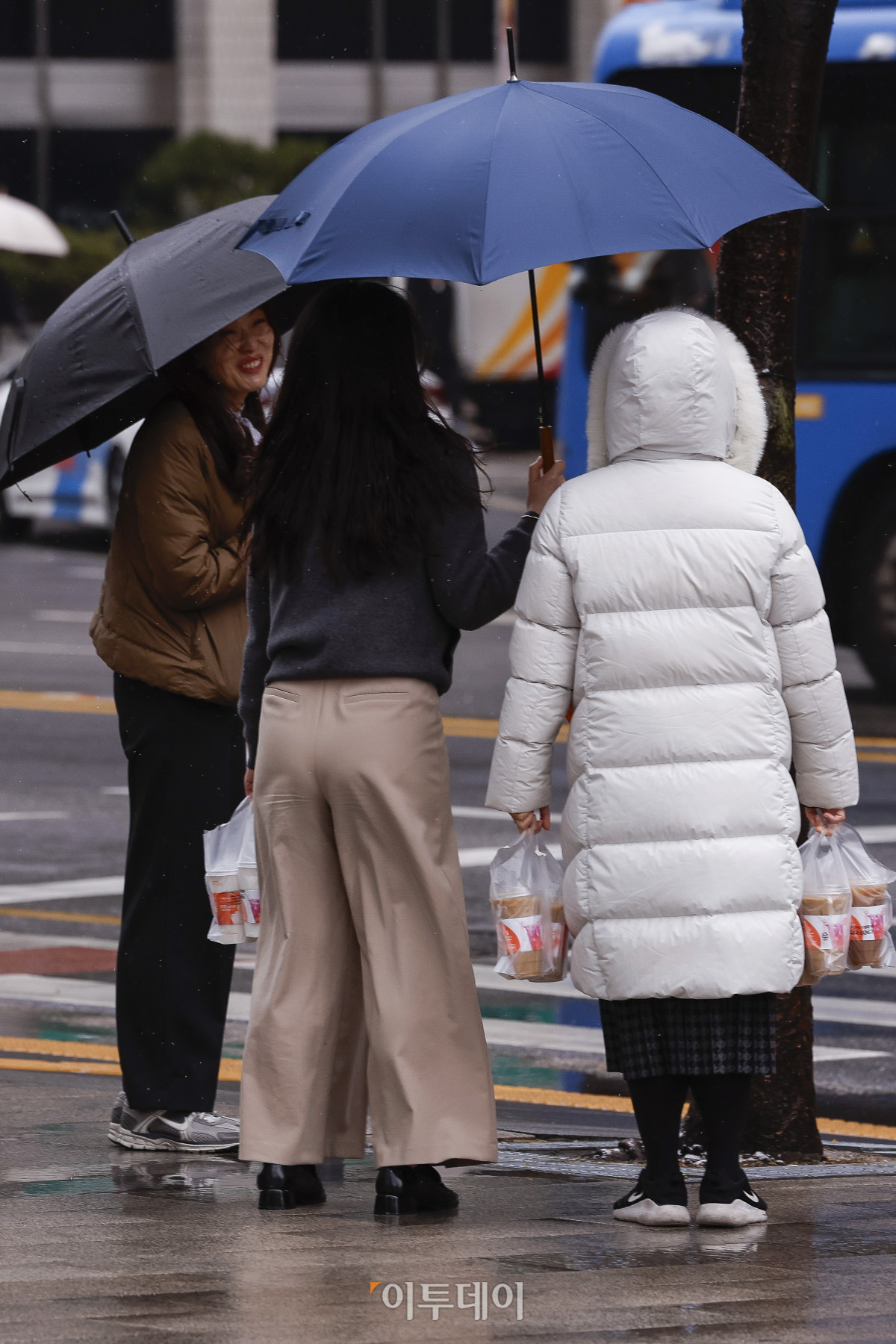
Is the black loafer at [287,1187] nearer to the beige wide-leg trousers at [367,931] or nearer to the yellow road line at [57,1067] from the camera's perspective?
the beige wide-leg trousers at [367,931]

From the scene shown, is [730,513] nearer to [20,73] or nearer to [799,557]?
[799,557]

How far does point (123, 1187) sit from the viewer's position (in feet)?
16.1

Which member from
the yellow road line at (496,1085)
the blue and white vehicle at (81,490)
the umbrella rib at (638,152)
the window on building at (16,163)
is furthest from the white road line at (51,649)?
the window on building at (16,163)

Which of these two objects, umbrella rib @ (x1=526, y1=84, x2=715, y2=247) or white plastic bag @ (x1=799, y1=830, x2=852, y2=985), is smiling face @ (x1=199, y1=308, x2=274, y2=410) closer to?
umbrella rib @ (x1=526, y1=84, x2=715, y2=247)

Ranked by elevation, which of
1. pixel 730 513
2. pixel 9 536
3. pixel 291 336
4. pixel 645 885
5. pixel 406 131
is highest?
pixel 406 131

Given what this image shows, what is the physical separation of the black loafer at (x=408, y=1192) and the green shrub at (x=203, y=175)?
34.4 metres

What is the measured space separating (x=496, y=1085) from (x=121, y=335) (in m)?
2.52

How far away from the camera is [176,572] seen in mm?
5266

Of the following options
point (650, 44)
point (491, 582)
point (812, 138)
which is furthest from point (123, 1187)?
point (650, 44)

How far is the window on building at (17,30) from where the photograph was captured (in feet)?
143

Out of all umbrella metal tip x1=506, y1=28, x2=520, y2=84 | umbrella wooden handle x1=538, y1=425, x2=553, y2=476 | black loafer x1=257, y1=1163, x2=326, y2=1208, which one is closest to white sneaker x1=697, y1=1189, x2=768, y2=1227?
black loafer x1=257, y1=1163, x2=326, y2=1208

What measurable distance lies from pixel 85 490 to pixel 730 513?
60.3 ft

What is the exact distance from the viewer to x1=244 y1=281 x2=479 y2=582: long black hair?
4.59 metres

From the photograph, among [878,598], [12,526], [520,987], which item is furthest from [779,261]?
[12,526]
